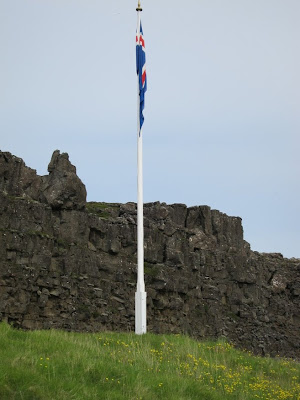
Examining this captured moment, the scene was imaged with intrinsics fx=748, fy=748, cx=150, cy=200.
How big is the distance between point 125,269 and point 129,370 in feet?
52.3

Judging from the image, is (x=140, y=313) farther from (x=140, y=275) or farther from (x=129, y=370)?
(x=129, y=370)

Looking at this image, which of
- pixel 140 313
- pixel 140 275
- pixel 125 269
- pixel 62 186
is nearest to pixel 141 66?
pixel 62 186

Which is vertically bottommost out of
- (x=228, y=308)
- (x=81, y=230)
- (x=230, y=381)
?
(x=230, y=381)

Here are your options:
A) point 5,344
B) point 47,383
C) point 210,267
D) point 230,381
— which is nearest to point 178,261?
point 210,267

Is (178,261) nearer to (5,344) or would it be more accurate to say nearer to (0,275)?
(0,275)

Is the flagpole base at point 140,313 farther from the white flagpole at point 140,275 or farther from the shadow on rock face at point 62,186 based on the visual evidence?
the shadow on rock face at point 62,186

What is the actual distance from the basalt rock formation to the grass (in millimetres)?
5913

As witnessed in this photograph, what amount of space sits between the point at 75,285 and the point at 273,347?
18.0 m

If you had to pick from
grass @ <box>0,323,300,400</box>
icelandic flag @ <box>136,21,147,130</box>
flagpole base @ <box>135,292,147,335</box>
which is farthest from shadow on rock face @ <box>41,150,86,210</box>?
grass @ <box>0,323,300,400</box>

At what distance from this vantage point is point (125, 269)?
112ft

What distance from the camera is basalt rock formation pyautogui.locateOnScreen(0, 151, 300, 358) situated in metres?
29.4

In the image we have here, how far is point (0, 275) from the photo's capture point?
28109 mm

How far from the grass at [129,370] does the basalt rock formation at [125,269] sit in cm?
591

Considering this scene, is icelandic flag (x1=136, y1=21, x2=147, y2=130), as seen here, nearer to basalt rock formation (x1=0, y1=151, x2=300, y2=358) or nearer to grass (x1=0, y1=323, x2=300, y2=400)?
basalt rock formation (x1=0, y1=151, x2=300, y2=358)
